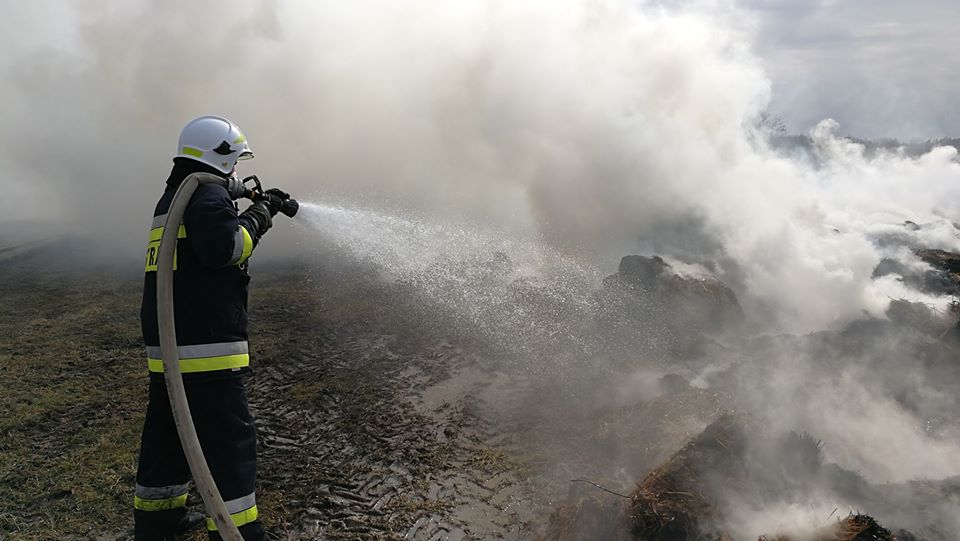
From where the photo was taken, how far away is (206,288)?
3.17 metres

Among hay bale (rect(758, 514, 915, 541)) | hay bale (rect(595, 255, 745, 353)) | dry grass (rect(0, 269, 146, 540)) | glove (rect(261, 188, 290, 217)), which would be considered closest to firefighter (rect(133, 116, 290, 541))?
glove (rect(261, 188, 290, 217))

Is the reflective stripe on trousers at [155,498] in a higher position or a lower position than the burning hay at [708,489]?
lower

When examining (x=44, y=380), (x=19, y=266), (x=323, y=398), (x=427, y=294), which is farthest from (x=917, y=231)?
(x=19, y=266)

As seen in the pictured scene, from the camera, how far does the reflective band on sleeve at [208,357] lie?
10.2ft

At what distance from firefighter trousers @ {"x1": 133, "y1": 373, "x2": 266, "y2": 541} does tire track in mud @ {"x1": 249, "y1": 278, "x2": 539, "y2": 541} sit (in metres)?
1.23

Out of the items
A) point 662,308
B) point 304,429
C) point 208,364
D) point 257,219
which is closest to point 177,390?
point 208,364

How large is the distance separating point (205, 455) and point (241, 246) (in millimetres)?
1304

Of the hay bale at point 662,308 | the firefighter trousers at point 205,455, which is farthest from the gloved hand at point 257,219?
the hay bale at point 662,308

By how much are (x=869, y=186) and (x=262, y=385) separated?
28659 mm

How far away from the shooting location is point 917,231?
15688 millimetres

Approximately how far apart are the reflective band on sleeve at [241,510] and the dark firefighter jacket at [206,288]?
0.80 metres

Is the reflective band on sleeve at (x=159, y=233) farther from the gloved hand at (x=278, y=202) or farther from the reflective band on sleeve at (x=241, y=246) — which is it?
the gloved hand at (x=278, y=202)

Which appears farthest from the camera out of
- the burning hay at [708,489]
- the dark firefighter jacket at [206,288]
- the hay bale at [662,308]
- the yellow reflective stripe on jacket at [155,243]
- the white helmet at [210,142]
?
the hay bale at [662,308]

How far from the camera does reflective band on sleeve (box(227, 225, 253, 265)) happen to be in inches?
125
